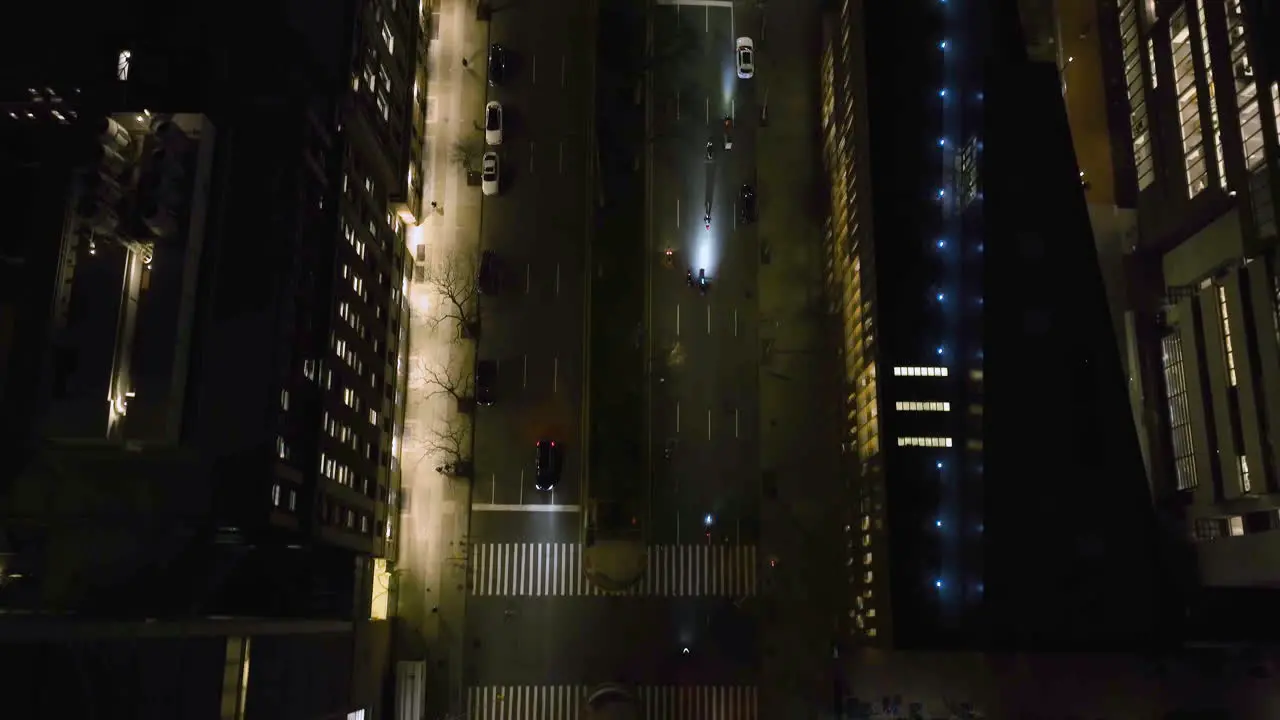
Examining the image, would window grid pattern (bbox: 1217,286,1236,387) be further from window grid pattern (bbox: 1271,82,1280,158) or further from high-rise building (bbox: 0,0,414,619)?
high-rise building (bbox: 0,0,414,619)

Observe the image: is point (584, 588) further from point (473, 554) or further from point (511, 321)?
point (511, 321)

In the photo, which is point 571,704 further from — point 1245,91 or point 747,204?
point 1245,91

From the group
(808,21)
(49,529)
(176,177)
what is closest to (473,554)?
(49,529)

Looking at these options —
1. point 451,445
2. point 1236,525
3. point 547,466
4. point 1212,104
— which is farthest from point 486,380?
point 1212,104

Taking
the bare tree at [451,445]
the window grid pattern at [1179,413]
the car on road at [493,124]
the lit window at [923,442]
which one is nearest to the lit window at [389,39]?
the car on road at [493,124]

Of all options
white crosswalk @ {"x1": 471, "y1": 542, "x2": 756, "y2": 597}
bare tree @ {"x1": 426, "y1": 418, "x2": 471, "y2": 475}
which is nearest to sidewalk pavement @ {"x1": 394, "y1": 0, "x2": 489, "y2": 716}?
bare tree @ {"x1": 426, "y1": 418, "x2": 471, "y2": 475}

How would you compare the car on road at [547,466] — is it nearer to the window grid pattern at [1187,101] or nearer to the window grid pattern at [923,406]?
the window grid pattern at [923,406]
